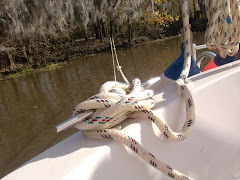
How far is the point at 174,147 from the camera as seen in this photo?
0.91 metres

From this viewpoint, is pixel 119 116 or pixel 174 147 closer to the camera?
pixel 119 116

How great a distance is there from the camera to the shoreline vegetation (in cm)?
932

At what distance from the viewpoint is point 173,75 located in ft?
4.42

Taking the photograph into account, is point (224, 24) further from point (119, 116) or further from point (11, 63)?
point (11, 63)

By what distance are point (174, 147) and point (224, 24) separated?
745 mm

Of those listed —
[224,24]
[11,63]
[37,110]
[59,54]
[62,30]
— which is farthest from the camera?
[62,30]

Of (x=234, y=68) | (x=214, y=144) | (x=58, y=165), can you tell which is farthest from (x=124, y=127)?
(x=234, y=68)

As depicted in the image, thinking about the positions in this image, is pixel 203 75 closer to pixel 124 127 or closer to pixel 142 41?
pixel 124 127

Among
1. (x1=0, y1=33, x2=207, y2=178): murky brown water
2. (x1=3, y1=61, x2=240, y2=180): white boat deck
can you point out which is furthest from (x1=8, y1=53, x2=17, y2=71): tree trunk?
(x1=3, y1=61, x2=240, y2=180): white boat deck

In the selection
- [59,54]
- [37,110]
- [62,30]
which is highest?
[62,30]

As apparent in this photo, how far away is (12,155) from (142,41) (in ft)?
36.1

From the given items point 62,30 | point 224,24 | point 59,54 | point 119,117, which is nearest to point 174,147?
point 119,117

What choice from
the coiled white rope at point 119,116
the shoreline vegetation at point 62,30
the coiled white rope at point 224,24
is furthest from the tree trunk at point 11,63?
the coiled white rope at point 119,116

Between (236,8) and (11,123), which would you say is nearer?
(236,8)
